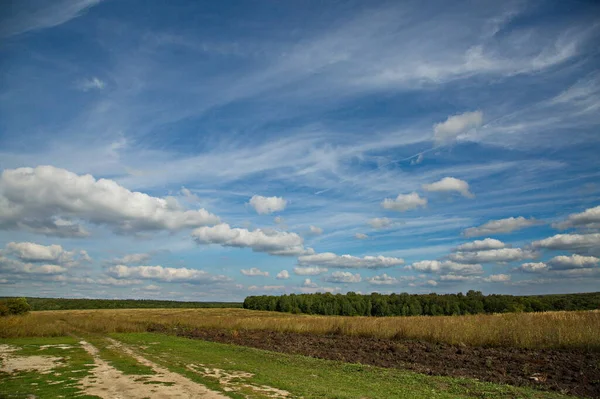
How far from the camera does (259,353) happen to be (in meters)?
23.7

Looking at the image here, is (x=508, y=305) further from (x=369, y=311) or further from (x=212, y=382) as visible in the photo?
A: (x=212, y=382)

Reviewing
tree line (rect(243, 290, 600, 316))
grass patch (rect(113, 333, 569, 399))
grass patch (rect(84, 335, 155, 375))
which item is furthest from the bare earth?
tree line (rect(243, 290, 600, 316))

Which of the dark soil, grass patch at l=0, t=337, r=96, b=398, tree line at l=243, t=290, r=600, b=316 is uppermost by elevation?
grass patch at l=0, t=337, r=96, b=398

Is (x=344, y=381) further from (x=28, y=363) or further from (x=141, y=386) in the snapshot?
(x=28, y=363)

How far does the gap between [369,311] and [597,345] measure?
9177 cm

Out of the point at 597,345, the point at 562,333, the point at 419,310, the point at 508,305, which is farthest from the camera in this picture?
the point at 419,310

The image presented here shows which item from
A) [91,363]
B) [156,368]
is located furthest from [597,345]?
[91,363]

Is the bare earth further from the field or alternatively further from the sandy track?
the sandy track

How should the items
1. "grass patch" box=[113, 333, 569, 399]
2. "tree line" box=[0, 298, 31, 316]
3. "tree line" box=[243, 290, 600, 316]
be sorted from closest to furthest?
1. "grass patch" box=[113, 333, 569, 399]
2. "tree line" box=[0, 298, 31, 316]
3. "tree line" box=[243, 290, 600, 316]

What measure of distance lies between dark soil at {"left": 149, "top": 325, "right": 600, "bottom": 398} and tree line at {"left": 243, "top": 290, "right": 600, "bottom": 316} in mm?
62453

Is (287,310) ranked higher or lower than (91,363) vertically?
lower

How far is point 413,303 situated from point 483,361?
288ft

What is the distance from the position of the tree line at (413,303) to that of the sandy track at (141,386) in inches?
3081

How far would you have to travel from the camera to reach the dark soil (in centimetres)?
1459
